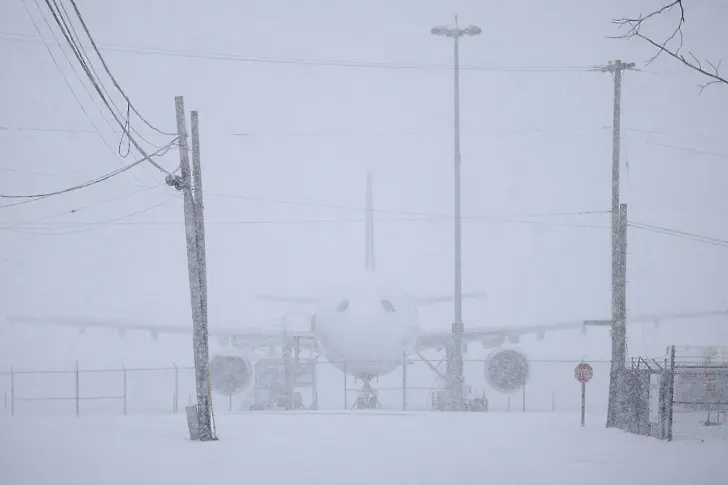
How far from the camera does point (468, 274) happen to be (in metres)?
176

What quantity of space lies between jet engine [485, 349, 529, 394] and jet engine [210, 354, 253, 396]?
826 cm

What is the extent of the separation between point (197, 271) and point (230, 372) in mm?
14333

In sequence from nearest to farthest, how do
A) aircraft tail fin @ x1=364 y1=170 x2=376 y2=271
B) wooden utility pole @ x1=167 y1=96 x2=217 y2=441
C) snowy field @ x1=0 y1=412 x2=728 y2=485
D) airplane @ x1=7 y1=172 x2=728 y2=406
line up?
snowy field @ x1=0 y1=412 x2=728 y2=485
wooden utility pole @ x1=167 y1=96 x2=217 y2=441
airplane @ x1=7 y1=172 x2=728 y2=406
aircraft tail fin @ x1=364 y1=170 x2=376 y2=271

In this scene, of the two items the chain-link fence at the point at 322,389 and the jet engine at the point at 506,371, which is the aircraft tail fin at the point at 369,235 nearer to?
the chain-link fence at the point at 322,389

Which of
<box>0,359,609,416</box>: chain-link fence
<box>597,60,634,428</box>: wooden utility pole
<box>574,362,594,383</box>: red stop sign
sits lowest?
<box>0,359,609,416</box>: chain-link fence

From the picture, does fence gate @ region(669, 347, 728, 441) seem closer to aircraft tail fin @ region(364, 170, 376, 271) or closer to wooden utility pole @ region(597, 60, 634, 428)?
wooden utility pole @ region(597, 60, 634, 428)

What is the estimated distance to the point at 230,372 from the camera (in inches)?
1319

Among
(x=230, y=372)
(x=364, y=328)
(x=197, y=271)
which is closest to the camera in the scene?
(x=197, y=271)

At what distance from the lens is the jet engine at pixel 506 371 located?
112 ft

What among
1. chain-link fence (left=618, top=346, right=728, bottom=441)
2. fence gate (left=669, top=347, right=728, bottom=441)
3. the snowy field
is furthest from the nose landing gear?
chain-link fence (left=618, top=346, right=728, bottom=441)

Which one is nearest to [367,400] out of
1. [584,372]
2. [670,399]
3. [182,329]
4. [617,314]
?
[182,329]

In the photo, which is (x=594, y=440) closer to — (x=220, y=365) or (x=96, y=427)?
(x=96, y=427)

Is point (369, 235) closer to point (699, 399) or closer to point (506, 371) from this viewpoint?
point (506, 371)

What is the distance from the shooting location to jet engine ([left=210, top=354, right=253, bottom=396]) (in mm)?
33312
